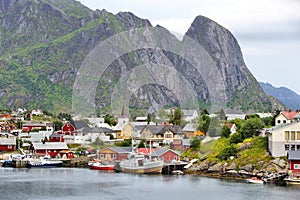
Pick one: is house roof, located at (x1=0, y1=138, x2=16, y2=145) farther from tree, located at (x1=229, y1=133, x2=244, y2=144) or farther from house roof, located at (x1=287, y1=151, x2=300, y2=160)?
house roof, located at (x1=287, y1=151, x2=300, y2=160)

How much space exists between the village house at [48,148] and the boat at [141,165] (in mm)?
12899

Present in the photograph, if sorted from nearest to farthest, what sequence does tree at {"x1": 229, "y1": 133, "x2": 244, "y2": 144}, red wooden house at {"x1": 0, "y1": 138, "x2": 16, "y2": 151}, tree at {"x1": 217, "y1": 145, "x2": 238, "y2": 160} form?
tree at {"x1": 217, "y1": 145, "x2": 238, "y2": 160} < tree at {"x1": 229, "y1": 133, "x2": 244, "y2": 144} < red wooden house at {"x1": 0, "y1": 138, "x2": 16, "y2": 151}

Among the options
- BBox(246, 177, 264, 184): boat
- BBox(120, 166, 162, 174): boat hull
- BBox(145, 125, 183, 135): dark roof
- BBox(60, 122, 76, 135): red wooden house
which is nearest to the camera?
BBox(246, 177, 264, 184): boat

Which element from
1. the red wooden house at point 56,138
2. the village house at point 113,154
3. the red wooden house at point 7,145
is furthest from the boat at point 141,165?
the red wooden house at point 56,138

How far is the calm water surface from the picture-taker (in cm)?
3453

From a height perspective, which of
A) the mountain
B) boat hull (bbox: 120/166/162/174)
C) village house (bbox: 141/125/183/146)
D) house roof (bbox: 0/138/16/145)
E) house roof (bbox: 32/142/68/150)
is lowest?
boat hull (bbox: 120/166/162/174)

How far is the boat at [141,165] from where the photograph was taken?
48031 millimetres

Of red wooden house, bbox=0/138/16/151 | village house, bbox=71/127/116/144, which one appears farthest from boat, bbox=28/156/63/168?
village house, bbox=71/127/116/144

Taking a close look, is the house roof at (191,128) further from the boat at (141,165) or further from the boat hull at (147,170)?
the boat hull at (147,170)

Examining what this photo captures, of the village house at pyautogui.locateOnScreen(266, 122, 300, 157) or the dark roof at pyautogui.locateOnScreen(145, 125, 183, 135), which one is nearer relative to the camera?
the village house at pyautogui.locateOnScreen(266, 122, 300, 157)

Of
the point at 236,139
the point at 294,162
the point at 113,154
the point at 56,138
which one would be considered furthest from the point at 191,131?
the point at 294,162

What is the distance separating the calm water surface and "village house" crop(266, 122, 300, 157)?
4.36 metres

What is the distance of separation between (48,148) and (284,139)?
28192 millimetres

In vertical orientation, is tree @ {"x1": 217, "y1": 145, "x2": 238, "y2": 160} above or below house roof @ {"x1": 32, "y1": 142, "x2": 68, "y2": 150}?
above
